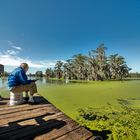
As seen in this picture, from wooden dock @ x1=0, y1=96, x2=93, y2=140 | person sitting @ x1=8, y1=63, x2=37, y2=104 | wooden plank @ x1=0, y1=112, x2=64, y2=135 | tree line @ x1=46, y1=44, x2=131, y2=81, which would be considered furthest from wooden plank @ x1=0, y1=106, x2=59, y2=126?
tree line @ x1=46, y1=44, x2=131, y2=81

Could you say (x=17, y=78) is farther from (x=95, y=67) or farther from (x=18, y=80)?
(x=95, y=67)

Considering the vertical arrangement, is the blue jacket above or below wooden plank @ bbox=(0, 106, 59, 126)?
above

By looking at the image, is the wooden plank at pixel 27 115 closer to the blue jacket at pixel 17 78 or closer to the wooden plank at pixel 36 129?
the wooden plank at pixel 36 129

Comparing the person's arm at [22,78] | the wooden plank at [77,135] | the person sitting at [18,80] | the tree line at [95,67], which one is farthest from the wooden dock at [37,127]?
the tree line at [95,67]

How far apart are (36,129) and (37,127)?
98 millimetres

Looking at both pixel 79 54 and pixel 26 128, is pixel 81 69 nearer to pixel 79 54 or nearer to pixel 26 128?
pixel 79 54

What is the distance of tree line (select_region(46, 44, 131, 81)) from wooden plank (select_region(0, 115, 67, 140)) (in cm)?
5206

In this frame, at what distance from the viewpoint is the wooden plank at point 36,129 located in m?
2.74

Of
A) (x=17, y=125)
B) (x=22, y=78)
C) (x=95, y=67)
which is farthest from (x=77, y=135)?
(x=95, y=67)

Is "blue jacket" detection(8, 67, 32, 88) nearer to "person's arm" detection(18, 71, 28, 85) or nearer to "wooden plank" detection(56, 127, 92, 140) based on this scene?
"person's arm" detection(18, 71, 28, 85)

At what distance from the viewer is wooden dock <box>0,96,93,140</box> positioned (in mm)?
2791

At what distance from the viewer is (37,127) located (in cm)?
315

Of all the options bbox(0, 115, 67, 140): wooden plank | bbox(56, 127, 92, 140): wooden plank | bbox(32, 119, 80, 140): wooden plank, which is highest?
bbox(0, 115, 67, 140): wooden plank

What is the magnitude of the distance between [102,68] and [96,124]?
50.3 metres
